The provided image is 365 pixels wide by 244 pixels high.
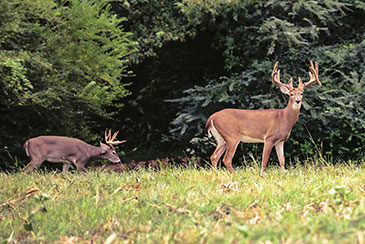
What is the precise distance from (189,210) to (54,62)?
504cm

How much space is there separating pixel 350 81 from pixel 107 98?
437cm

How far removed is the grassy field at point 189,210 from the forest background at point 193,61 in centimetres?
288

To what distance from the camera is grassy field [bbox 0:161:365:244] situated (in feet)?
10.3

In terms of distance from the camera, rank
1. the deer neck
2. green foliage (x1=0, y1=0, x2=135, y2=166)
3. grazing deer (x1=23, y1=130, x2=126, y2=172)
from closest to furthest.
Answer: the deer neck, grazing deer (x1=23, y1=130, x2=126, y2=172), green foliage (x1=0, y1=0, x2=135, y2=166)

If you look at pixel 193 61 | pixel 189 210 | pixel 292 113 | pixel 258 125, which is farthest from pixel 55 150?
pixel 193 61

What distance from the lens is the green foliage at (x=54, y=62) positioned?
785 cm

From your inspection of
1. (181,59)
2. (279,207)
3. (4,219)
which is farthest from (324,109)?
(4,219)

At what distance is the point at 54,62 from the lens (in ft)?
27.5

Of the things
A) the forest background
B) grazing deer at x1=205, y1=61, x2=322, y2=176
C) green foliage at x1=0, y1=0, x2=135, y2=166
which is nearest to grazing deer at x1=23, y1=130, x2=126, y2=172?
the forest background

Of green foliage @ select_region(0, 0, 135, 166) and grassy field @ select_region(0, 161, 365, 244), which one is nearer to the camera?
grassy field @ select_region(0, 161, 365, 244)

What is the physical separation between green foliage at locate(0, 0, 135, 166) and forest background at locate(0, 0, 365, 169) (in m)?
0.02

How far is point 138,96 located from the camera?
39.9ft

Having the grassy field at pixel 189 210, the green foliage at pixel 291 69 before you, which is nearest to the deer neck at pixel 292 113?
the grassy field at pixel 189 210

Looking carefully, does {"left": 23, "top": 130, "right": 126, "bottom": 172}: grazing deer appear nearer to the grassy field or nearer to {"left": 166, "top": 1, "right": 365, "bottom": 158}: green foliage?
the grassy field
